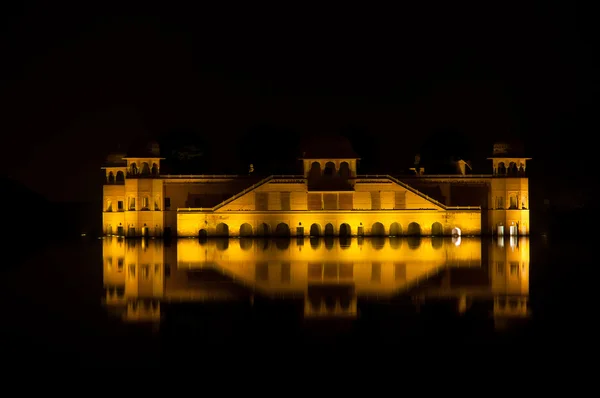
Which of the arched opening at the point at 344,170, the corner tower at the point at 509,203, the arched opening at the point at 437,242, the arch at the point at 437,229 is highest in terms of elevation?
the arched opening at the point at 344,170

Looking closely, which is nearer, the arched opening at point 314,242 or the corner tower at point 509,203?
the arched opening at point 314,242

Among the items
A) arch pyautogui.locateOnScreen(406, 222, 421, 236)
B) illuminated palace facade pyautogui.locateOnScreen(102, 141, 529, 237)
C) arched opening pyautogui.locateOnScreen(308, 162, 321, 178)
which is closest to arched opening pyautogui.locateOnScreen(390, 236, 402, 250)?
illuminated palace facade pyautogui.locateOnScreen(102, 141, 529, 237)

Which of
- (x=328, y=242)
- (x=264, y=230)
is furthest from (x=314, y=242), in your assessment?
(x=264, y=230)

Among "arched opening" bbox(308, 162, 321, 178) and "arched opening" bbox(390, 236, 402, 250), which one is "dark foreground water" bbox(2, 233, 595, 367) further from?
"arched opening" bbox(308, 162, 321, 178)

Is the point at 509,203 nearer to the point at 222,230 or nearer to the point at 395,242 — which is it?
the point at 395,242

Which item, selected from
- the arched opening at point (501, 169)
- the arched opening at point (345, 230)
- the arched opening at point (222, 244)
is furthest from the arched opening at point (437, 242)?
the arched opening at point (222, 244)

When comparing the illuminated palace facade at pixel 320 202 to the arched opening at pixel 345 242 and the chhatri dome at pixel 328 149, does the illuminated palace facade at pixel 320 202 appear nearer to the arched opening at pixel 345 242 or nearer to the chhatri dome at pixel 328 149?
the chhatri dome at pixel 328 149

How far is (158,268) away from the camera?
47.6 metres

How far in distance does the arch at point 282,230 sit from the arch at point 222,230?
Result: 344 cm

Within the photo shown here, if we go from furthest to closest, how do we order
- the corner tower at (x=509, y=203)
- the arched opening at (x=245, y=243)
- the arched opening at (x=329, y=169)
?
the corner tower at (x=509, y=203) < the arched opening at (x=329, y=169) < the arched opening at (x=245, y=243)

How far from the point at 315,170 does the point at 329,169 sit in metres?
2.25

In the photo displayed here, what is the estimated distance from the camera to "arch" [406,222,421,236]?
7725 centimetres

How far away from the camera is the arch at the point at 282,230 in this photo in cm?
7650

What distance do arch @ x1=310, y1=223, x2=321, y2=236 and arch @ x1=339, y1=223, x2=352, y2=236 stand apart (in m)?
1.84
